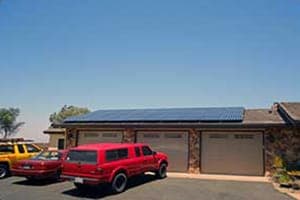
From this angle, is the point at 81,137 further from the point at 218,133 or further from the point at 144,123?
the point at 218,133

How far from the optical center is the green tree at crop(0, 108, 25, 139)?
226ft

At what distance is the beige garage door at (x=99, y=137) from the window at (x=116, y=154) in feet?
23.0

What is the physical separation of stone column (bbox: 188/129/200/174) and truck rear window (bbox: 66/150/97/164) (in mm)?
7794

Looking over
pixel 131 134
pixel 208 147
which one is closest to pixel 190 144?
pixel 208 147

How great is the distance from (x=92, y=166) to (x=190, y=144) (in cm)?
808

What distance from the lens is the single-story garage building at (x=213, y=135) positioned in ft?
58.6

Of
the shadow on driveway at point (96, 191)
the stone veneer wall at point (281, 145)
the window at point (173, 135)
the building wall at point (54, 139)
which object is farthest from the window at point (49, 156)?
the building wall at point (54, 139)

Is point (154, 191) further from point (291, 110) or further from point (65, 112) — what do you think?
point (65, 112)

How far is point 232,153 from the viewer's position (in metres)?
18.6

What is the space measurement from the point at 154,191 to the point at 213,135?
6.84 meters

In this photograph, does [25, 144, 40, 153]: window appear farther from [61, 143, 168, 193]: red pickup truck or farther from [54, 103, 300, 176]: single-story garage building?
[61, 143, 168, 193]: red pickup truck

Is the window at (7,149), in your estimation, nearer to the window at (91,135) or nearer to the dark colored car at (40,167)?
the dark colored car at (40,167)

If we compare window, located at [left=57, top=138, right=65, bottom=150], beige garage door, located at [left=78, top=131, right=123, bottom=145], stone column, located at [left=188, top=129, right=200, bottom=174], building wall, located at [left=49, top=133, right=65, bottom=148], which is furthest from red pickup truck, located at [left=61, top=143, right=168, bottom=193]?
building wall, located at [left=49, top=133, right=65, bottom=148]

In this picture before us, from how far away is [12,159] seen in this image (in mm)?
16578
